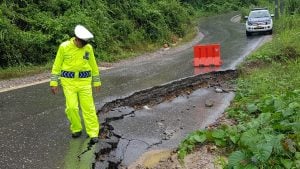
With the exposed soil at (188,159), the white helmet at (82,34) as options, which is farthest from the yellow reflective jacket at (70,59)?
the exposed soil at (188,159)

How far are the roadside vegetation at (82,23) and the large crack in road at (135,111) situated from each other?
15.1 feet

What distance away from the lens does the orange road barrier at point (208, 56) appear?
45.1 ft

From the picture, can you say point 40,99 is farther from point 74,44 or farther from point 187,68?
point 187,68

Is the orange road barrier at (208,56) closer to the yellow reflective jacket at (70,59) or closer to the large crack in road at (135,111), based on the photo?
the large crack in road at (135,111)

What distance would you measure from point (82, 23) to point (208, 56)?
5.02 m

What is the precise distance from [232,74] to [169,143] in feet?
19.8

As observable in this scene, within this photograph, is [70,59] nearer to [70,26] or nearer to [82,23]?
[70,26]

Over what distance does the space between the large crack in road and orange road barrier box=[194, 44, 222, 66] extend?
48.9 inches

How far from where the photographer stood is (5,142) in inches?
253

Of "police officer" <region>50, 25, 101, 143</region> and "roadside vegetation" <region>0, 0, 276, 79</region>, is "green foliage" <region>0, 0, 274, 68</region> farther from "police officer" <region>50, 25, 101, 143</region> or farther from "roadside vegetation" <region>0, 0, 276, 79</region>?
"police officer" <region>50, 25, 101, 143</region>

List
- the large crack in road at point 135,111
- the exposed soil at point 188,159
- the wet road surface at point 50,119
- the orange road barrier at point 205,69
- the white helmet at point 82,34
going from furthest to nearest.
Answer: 1. the orange road barrier at point 205,69
2. the large crack in road at point 135,111
3. the white helmet at point 82,34
4. the exposed soil at point 188,159
5. the wet road surface at point 50,119

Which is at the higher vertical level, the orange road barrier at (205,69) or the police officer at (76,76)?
the police officer at (76,76)

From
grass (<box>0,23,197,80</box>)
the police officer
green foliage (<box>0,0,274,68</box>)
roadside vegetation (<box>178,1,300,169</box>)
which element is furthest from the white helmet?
green foliage (<box>0,0,274,68</box>)

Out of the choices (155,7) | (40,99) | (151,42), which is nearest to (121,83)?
(40,99)
